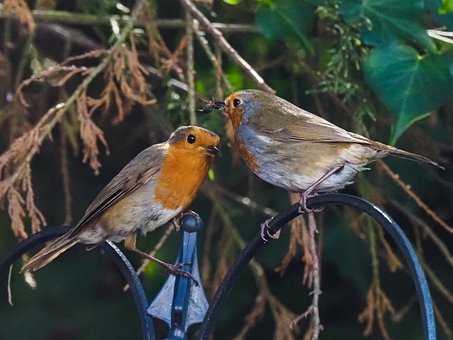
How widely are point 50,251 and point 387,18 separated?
3.95 ft

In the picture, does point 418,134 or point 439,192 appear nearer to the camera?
point 418,134

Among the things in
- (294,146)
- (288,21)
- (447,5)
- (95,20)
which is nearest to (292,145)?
(294,146)

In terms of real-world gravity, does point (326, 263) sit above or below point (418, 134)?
below

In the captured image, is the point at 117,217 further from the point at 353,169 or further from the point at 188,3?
the point at 188,3

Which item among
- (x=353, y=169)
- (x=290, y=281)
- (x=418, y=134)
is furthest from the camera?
(x=290, y=281)

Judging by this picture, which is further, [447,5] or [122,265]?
[447,5]

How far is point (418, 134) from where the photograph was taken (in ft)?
12.9

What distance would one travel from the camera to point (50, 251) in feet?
9.41

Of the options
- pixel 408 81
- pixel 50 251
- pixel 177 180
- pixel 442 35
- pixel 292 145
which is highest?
pixel 442 35

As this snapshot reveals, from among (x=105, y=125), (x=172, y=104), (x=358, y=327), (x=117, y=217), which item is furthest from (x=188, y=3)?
(x=358, y=327)

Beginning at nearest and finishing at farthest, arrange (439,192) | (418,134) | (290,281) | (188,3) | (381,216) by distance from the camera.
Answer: (381,216), (188,3), (418,134), (439,192), (290,281)

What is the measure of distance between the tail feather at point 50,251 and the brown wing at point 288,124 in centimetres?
61

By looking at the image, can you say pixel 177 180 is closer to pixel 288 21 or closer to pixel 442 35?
pixel 288 21

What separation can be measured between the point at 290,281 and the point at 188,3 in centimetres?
162
